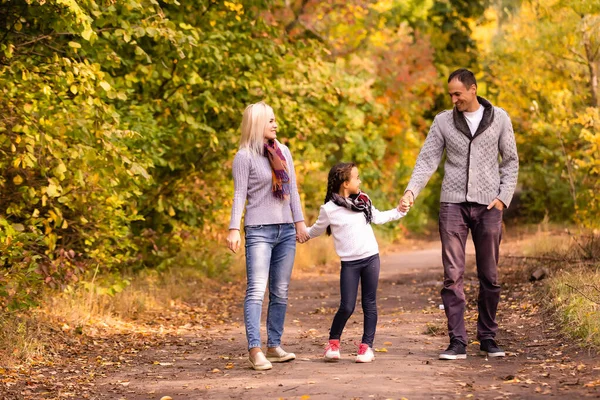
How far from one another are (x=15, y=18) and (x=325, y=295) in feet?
19.6

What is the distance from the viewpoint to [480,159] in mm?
7566

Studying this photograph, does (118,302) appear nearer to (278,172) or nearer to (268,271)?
(268,271)

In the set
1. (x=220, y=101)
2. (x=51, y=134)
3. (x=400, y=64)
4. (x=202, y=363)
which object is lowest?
(x=202, y=363)

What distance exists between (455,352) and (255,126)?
7.62ft

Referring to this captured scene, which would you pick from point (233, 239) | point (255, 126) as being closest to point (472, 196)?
point (255, 126)

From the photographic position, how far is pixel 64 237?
35.6ft

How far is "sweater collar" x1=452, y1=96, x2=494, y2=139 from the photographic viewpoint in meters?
7.59

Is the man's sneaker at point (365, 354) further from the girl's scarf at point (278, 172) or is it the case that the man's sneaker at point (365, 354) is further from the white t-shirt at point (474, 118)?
the white t-shirt at point (474, 118)

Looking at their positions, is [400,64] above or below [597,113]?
above

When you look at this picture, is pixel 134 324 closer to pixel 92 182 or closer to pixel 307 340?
pixel 92 182

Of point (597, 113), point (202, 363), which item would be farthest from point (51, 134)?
point (597, 113)

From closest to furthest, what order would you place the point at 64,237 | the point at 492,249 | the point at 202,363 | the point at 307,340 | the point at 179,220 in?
the point at 492,249
the point at 202,363
the point at 307,340
the point at 64,237
the point at 179,220

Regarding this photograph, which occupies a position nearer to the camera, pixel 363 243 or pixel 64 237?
pixel 363 243

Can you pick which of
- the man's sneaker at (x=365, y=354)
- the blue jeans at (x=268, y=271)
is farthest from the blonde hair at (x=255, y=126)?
the man's sneaker at (x=365, y=354)
